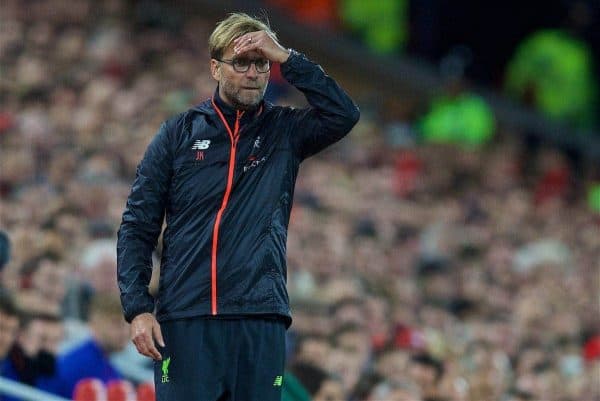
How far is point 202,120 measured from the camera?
5.44m

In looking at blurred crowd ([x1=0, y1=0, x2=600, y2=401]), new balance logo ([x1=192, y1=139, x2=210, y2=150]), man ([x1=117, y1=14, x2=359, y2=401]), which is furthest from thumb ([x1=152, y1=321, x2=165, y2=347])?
blurred crowd ([x1=0, y1=0, x2=600, y2=401])

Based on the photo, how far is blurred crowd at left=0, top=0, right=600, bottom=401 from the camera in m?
8.95

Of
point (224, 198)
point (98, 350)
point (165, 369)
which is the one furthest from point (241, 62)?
point (98, 350)

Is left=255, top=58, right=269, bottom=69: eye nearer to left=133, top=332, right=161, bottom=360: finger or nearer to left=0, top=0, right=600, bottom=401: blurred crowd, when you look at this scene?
left=133, top=332, right=161, bottom=360: finger

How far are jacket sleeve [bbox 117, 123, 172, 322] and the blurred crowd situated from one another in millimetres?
1649

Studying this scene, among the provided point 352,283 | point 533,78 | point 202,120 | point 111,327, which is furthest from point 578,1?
point 202,120

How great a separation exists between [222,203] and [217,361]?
531 millimetres

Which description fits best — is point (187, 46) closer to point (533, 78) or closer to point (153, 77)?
point (153, 77)

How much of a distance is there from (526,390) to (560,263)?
12.1 feet

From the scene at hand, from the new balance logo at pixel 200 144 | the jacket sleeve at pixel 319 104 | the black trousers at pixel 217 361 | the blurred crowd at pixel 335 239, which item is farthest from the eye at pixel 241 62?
the blurred crowd at pixel 335 239

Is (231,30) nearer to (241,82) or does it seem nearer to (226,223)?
(241,82)

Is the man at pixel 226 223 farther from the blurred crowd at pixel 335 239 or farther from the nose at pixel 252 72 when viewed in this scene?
the blurred crowd at pixel 335 239

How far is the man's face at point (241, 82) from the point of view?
534 cm

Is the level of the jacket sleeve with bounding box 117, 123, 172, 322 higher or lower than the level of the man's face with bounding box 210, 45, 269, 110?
lower
